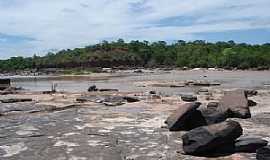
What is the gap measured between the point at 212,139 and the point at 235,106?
22.0 feet

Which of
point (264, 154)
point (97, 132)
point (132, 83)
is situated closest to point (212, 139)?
point (264, 154)

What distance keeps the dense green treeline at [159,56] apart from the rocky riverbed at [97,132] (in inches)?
3150

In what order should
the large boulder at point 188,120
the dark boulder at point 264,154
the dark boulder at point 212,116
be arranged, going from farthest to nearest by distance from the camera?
the dark boulder at point 212,116
the large boulder at point 188,120
the dark boulder at point 264,154

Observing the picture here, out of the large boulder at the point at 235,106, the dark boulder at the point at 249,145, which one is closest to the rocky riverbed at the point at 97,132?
the dark boulder at the point at 249,145

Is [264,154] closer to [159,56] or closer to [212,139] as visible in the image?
[212,139]

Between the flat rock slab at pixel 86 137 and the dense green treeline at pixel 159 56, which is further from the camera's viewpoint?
the dense green treeline at pixel 159 56

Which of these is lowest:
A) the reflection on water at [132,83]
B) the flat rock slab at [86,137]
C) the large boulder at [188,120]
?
the reflection on water at [132,83]

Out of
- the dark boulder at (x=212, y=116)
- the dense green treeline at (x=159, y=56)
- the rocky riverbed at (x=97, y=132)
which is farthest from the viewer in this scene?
the dense green treeline at (x=159, y=56)

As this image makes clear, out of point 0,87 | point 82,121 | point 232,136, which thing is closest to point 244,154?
point 232,136

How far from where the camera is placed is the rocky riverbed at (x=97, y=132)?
11.4 meters

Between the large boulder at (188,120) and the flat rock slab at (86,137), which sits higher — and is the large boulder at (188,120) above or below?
above

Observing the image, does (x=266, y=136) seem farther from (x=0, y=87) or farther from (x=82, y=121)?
(x=0, y=87)

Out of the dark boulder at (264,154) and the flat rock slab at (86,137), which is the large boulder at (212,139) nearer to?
the flat rock slab at (86,137)

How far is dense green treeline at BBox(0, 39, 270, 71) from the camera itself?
106 meters
